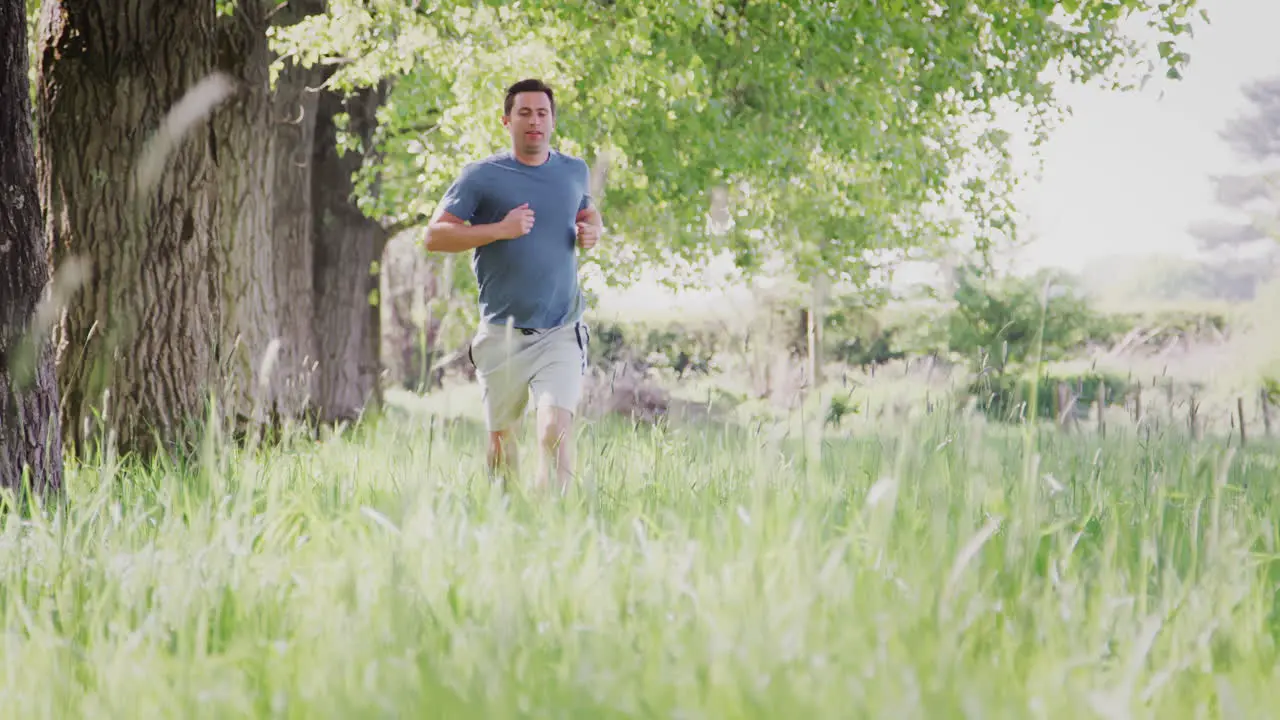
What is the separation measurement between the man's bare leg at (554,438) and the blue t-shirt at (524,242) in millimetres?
386

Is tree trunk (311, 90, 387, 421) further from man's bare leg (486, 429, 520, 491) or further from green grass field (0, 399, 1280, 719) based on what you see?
green grass field (0, 399, 1280, 719)

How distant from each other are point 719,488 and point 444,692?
2285 mm

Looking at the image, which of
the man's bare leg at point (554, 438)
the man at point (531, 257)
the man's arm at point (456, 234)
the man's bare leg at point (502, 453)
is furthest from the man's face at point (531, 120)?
the man's bare leg at point (502, 453)

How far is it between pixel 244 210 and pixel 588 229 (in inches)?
116

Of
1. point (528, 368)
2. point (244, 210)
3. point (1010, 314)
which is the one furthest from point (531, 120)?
point (1010, 314)

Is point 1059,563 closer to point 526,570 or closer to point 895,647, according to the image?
point 895,647

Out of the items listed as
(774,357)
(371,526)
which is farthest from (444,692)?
(774,357)

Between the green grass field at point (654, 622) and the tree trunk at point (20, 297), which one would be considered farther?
the tree trunk at point (20, 297)

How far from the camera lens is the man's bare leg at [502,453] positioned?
17.2ft

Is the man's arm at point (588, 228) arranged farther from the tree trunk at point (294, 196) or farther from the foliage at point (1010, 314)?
the foliage at point (1010, 314)

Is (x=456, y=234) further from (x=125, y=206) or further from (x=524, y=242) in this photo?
(x=125, y=206)

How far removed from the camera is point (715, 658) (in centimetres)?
233

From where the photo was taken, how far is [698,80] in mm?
9008

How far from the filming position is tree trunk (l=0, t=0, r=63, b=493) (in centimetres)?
484
